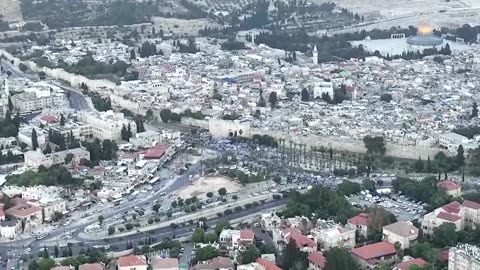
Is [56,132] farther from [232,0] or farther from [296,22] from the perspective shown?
[232,0]

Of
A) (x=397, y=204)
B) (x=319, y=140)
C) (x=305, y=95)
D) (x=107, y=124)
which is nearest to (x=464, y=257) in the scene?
(x=397, y=204)

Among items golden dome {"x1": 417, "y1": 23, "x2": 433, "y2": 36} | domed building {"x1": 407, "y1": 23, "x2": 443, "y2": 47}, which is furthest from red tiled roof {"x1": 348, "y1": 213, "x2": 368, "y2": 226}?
golden dome {"x1": 417, "y1": 23, "x2": 433, "y2": 36}

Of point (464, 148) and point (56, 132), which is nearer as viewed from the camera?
point (464, 148)

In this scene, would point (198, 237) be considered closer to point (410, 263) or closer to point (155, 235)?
point (155, 235)

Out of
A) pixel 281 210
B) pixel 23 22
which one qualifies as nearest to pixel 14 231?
pixel 281 210

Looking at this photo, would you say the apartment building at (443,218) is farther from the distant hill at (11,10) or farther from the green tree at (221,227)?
the distant hill at (11,10)

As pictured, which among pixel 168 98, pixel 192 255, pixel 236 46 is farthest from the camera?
pixel 236 46

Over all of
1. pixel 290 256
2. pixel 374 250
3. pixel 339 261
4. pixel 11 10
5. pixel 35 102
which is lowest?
pixel 374 250
